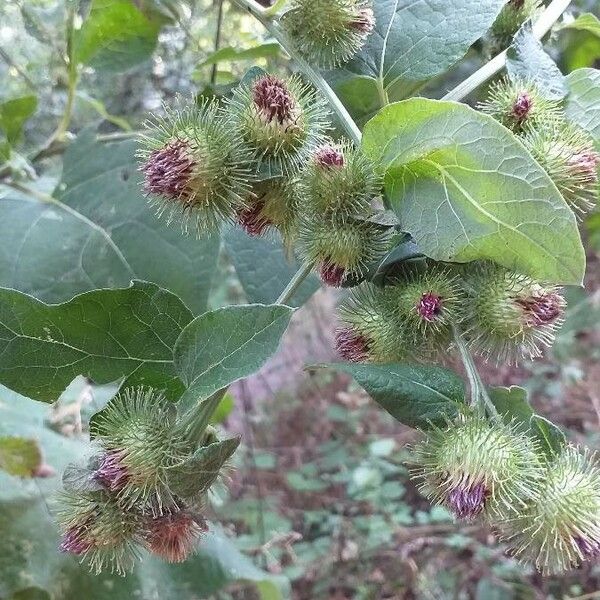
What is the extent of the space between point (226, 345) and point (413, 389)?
253mm

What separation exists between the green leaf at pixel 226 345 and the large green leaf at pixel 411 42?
20.8 inches

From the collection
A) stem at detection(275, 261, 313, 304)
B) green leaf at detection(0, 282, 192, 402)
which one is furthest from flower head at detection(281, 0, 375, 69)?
green leaf at detection(0, 282, 192, 402)

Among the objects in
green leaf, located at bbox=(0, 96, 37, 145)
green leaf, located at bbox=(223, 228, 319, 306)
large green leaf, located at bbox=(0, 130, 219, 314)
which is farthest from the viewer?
green leaf, located at bbox=(0, 96, 37, 145)

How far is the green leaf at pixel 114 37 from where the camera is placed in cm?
161

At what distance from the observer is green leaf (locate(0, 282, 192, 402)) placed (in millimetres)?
992

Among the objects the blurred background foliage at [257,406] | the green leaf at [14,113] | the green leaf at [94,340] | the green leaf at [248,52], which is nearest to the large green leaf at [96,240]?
the blurred background foliage at [257,406]

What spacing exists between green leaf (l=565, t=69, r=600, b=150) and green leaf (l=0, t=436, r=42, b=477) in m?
1.17

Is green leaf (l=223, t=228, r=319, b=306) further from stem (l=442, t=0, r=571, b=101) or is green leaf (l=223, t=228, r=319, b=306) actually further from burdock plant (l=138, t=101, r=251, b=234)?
stem (l=442, t=0, r=571, b=101)

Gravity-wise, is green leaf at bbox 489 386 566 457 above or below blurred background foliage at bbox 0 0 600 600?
above

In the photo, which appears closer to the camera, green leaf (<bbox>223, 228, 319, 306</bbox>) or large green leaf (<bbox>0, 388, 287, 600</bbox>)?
green leaf (<bbox>223, 228, 319, 306</bbox>)

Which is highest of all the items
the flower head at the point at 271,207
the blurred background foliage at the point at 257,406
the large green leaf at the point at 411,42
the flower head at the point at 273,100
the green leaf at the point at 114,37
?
the large green leaf at the point at 411,42

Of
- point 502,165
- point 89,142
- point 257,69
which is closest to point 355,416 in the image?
point 89,142

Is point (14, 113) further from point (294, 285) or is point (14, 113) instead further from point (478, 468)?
point (478, 468)

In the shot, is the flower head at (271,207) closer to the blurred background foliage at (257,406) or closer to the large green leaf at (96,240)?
the blurred background foliage at (257,406)
